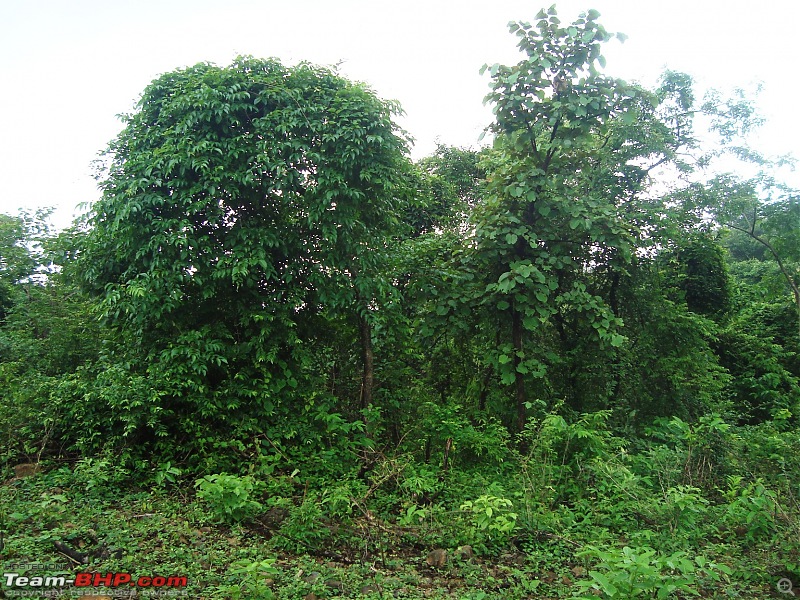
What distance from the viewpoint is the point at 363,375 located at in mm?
6082

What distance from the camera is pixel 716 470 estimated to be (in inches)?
203

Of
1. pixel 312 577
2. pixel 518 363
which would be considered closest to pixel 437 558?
pixel 312 577

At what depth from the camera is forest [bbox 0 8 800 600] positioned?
350 cm

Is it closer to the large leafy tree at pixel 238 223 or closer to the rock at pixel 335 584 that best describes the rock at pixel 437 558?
the rock at pixel 335 584

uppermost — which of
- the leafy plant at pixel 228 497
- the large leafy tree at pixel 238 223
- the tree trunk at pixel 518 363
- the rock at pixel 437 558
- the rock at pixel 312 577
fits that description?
the large leafy tree at pixel 238 223

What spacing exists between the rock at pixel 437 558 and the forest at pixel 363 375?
16 mm

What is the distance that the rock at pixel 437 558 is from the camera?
11.8ft

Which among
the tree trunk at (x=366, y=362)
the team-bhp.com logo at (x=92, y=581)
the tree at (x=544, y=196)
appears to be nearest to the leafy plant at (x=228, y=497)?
the team-bhp.com logo at (x=92, y=581)

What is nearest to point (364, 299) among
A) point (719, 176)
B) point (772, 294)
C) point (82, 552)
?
point (82, 552)

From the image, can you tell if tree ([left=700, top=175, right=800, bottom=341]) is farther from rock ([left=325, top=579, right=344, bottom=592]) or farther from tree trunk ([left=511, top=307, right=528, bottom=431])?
rock ([left=325, top=579, right=344, bottom=592])

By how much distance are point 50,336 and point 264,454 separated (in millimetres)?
3423

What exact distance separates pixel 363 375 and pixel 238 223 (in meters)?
2.21

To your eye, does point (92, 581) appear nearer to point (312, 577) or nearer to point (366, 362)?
point (312, 577)

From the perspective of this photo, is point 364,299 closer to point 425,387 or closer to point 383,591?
point 425,387
